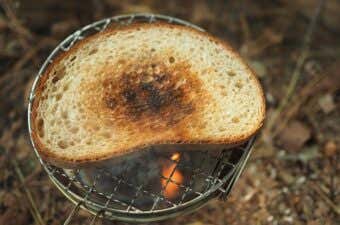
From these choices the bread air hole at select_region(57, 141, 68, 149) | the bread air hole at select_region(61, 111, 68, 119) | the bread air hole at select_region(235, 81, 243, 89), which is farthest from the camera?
the bread air hole at select_region(235, 81, 243, 89)

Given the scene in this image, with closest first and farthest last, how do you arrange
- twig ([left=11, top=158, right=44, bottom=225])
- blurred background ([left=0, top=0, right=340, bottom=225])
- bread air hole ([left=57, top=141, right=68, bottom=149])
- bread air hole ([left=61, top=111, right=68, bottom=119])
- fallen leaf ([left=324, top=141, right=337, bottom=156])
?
1. bread air hole ([left=57, top=141, right=68, bottom=149])
2. bread air hole ([left=61, top=111, right=68, bottom=119])
3. twig ([left=11, top=158, right=44, bottom=225])
4. blurred background ([left=0, top=0, right=340, bottom=225])
5. fallen leaf ([left=324, top=141, right=337, bottom=156])

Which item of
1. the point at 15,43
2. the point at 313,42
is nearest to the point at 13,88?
the point at 15,43

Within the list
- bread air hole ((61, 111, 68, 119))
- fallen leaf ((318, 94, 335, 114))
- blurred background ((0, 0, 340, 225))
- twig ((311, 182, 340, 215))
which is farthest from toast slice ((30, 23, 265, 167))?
fallen leaf ((318, 94, 335, 114))

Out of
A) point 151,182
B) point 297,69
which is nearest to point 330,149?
point 297,69

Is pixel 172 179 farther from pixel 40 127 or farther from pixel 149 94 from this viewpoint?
pixel 40 127

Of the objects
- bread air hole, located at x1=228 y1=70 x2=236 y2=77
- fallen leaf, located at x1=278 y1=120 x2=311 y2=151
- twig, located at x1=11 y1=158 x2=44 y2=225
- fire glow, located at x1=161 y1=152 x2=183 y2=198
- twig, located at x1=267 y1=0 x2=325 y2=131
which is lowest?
twig, located at x1=11 y1=158 x2=44 y2=225

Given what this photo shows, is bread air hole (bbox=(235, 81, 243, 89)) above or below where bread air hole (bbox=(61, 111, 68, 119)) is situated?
above

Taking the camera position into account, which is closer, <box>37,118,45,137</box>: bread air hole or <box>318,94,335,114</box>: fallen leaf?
<box>37,118,45,137</box>: bread air hole

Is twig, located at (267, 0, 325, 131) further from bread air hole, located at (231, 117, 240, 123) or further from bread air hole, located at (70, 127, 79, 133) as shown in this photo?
bread air hole, located at (70, 127, 79, 133)
